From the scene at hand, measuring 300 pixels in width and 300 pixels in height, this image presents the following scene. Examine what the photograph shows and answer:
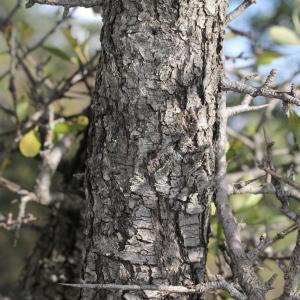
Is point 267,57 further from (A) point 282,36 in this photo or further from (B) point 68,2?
(B) point 68,2

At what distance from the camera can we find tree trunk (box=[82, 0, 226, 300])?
979 millimetres

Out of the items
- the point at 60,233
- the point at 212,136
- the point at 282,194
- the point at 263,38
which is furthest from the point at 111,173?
the point at 263,38

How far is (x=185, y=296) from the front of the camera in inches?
39.7

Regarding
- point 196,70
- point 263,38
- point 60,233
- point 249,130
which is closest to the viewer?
point 196,70

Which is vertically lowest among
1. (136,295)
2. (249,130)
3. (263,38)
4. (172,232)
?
(136,295)

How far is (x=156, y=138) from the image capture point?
98 cm

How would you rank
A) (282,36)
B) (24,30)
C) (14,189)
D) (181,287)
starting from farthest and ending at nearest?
(24,30) < (282,36) < (14,189) < (181,287)

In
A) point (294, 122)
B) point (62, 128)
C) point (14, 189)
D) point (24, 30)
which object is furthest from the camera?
point (24, 30)

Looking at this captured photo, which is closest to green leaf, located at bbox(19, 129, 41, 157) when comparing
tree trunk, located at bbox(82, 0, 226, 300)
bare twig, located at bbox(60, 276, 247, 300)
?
tree trunk, located at bbox(82, 0, 226, 300)

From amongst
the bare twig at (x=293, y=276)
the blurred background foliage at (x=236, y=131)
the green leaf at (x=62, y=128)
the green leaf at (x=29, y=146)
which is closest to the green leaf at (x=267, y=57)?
the blurred background foliage at (x=236, y=131)

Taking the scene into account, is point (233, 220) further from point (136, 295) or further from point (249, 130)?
point (249, 130)

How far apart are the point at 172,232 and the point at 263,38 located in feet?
6.81

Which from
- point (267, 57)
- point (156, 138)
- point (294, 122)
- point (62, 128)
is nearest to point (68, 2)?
point (156, 138)

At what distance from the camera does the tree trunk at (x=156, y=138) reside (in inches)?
38.5
